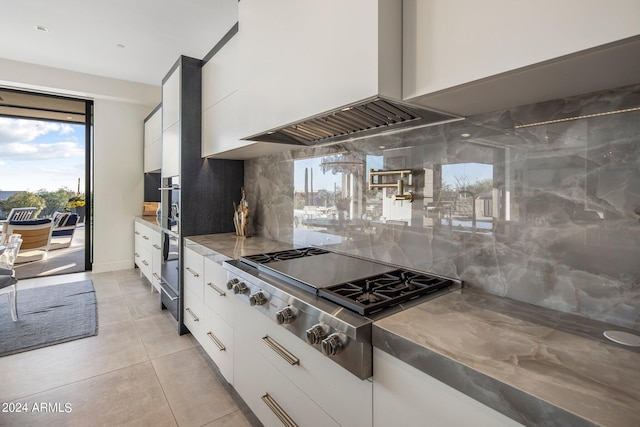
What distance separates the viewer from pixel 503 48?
0.82 metres

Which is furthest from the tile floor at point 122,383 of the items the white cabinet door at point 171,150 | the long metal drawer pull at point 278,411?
the white cabinet door at point 171,150

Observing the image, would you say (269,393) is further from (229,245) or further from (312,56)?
(312,56)

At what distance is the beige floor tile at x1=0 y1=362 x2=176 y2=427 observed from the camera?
175cm

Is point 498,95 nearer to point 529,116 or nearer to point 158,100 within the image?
point 529,116

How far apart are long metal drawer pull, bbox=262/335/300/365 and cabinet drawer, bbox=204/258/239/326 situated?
39 centimetres

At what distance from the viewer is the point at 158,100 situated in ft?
16.4

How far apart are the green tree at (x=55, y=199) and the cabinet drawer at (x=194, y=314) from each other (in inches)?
146

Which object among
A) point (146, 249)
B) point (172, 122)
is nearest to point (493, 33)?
point (172, 122)

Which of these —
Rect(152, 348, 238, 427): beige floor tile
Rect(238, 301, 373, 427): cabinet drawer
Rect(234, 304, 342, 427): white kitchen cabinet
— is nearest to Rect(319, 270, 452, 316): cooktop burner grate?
Rect(238, 301, 373, 427): cabinet drawer

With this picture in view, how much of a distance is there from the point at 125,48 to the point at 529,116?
4.08m

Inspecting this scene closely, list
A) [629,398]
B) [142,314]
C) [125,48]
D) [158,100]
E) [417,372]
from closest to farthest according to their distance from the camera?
[629,398]
[417,372]
[142,314]
[125,48]
[158,100]

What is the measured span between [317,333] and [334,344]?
0.09 meters

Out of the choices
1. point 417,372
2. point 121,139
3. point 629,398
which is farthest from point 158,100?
point 629,398

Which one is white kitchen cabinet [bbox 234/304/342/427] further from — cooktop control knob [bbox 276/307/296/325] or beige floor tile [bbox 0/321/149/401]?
beige floor tile [bbox 0/321/149/401]
